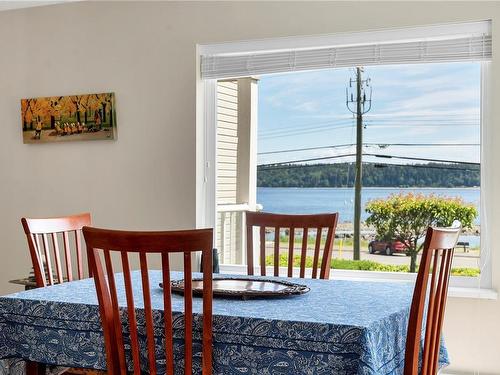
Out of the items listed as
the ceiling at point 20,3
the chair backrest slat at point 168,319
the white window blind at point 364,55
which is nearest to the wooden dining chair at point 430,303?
the chair backrest slat at point 168,319

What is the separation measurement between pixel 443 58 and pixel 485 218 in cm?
89

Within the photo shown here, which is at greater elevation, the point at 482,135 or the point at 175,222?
the point at 482,135

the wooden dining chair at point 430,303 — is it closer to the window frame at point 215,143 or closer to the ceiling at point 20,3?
the window frame at point 215,143

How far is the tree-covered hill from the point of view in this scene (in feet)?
11.6

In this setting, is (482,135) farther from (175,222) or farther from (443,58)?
(175,222)

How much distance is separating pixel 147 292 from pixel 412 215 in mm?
2201

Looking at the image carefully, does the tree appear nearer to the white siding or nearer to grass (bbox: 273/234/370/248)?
grass (bbox: 273/234/370/248)

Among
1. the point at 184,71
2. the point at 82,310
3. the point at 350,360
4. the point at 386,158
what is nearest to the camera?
the point at 350,360

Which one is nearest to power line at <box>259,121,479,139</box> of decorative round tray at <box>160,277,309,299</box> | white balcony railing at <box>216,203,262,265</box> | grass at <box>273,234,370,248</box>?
white balcony railing at <box>216,203,262,265</box>

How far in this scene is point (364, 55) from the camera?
363 cm

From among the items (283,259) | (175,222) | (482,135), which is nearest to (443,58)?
(482,135)

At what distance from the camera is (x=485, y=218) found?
3400mm

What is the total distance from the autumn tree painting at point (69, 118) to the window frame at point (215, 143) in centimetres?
63

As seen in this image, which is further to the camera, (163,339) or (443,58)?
(443,58)
